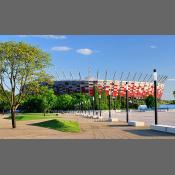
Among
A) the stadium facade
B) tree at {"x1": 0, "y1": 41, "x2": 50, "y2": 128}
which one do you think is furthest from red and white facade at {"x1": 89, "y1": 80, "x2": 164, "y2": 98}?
tree at {"x1": 0, "y1": 41, "x2": 50, "y2": 128}

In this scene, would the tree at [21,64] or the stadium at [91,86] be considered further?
the stadium at [91,86]

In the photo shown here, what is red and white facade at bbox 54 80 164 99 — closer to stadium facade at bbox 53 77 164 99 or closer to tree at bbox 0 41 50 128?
stadium facade at bbox 53 77 164 99

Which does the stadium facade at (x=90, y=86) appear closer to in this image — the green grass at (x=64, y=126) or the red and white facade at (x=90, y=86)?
the red and white facade at (x=90, y=86)

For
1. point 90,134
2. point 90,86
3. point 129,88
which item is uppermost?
point 90,86

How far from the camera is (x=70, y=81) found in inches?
6294

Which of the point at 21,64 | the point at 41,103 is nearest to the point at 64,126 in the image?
the point at 21,64

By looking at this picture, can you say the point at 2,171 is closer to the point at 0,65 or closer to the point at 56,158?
the point at 56,158

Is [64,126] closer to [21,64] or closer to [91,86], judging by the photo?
[21,64]

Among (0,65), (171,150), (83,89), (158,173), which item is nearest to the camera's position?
(158,173)

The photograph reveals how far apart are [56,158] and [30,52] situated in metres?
17.0

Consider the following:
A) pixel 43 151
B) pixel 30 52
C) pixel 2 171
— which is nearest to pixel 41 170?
pixel 2 171

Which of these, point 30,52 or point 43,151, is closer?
point 43,151

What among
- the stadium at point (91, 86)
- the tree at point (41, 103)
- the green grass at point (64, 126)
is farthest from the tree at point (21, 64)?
the stadium at point (91, 86)

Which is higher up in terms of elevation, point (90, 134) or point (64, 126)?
point (64, 126)
